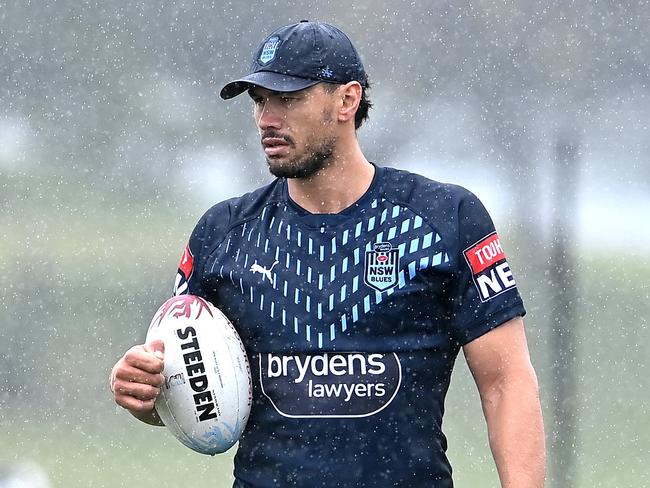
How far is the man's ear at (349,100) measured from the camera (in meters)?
2.22

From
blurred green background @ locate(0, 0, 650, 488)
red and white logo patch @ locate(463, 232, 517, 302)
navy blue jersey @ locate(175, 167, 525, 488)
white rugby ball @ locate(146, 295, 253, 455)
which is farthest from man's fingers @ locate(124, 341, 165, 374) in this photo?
blurred green background @ locate(0, 0, 650, 488)

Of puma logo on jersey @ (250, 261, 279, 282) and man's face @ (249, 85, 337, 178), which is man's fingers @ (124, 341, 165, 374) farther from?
man's face @ (249, 85, 337, 178)

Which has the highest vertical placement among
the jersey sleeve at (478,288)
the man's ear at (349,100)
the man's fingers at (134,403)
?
the man's ear at (349,100)

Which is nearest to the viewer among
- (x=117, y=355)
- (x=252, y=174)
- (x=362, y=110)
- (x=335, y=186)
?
(x=335, y=186)

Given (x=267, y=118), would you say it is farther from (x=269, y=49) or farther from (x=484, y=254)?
(x=484, y=254)

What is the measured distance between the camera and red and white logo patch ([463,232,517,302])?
6.74 feet

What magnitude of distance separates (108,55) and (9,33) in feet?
1.33

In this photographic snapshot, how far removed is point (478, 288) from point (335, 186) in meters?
0.35

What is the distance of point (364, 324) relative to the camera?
2.04 meters

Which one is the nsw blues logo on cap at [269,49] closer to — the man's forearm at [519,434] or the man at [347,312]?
the man at [347,312]

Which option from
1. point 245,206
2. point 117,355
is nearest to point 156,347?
point 245,206

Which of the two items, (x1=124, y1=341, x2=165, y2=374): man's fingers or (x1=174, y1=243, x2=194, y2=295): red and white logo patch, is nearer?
(x1=124, y1=341, x2=165, y2=374): man's fingers

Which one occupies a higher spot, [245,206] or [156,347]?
[245,206]

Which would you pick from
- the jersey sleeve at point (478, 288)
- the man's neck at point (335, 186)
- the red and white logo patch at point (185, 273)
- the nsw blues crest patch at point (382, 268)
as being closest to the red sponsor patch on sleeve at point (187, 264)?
the red and white logo patch at point (185, 273)
